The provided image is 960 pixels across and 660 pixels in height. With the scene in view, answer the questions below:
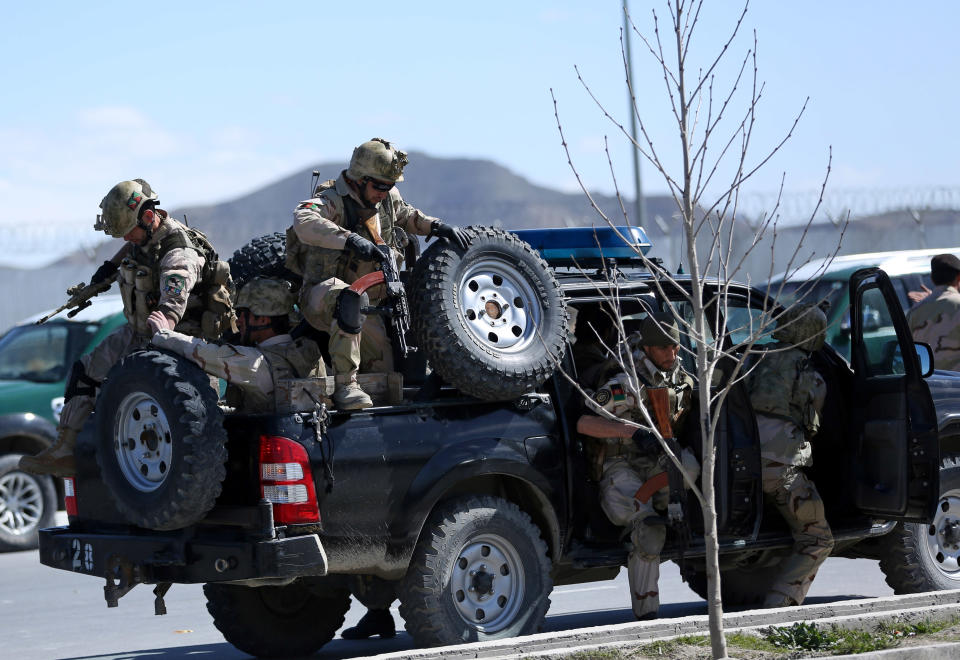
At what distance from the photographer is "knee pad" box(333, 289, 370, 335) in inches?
273

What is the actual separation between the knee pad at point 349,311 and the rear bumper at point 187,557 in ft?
3.35

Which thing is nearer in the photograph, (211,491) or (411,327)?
(211,491)

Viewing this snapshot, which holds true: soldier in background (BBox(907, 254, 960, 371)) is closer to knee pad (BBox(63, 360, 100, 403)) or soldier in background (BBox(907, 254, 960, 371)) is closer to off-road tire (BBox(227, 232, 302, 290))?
off-road tire (BBox(227, 232, 302, 290))

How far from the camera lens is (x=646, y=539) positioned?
750cm

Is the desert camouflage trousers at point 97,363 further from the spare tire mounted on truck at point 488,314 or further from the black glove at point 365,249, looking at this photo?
the black glove at point 365,249

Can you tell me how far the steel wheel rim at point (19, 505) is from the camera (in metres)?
13.4

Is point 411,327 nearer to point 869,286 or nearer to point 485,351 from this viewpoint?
point 485,351

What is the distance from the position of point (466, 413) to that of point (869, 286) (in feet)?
8.66

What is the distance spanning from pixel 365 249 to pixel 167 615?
3833 millimetres

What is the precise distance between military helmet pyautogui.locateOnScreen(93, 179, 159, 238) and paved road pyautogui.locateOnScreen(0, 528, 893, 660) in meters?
2.41

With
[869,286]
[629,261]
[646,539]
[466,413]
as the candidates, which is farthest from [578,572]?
[869,286]

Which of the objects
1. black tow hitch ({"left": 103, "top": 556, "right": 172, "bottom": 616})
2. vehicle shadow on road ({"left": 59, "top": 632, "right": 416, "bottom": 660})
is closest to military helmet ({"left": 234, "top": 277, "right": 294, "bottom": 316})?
black tow hitch ({"left": 103, "top": 556, "right": 172, "bottom": 616})

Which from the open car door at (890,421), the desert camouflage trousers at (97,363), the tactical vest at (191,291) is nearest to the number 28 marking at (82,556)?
the desert camouflage trousers at (97,363)

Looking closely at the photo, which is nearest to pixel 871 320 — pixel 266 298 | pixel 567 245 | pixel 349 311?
pixel 567 245
